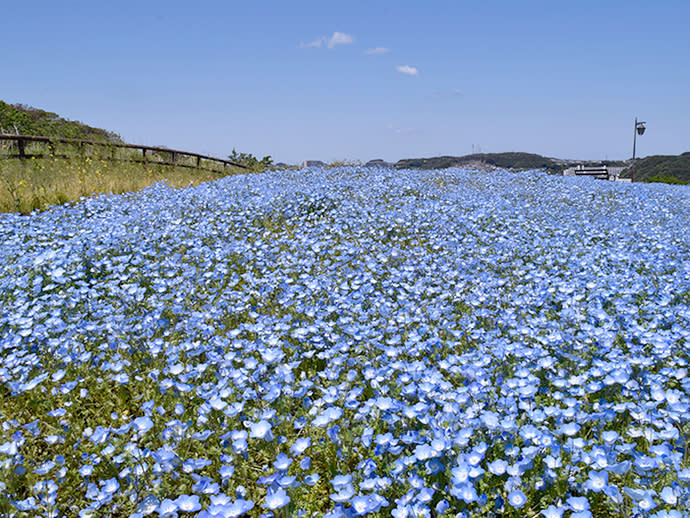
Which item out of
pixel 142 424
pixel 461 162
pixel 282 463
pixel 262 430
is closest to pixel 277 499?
pixel 282 463

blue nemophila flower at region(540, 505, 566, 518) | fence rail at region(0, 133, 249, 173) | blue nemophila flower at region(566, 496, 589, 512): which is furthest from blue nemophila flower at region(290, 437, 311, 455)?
fence rail at region(0, 133, 249, 173)

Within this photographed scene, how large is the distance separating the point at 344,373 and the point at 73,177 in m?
10.6

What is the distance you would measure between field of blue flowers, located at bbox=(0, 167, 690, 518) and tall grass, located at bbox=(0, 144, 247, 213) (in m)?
2.73

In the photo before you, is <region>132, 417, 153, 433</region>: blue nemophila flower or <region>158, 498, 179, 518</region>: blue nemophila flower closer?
<region>158, 498, 179, 518</region>: blue nemophila flower

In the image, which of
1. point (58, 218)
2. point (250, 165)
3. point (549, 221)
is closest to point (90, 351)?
point (58, 218)

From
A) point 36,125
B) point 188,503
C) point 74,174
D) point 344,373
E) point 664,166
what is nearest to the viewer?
point 188,503

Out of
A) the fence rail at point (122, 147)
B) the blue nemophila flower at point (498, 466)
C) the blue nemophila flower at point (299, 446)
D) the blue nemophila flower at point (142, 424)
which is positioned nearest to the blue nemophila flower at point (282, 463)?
the blue nemophila flower at point (299, 446)

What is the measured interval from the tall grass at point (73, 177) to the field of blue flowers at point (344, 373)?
8.96 feet

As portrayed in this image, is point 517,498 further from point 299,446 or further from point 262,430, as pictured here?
point 262,430

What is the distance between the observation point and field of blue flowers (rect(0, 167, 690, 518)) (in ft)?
7.73

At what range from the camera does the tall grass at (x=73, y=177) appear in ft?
30.9

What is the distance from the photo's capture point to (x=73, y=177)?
38.3 ft

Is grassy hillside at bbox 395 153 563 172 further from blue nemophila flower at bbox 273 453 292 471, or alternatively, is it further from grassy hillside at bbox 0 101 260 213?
blue nemophila flower at bbox 273 453 292 471

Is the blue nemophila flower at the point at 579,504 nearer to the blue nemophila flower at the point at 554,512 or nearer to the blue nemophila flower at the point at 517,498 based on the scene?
the blue nemophila flower at the point at 554,512
